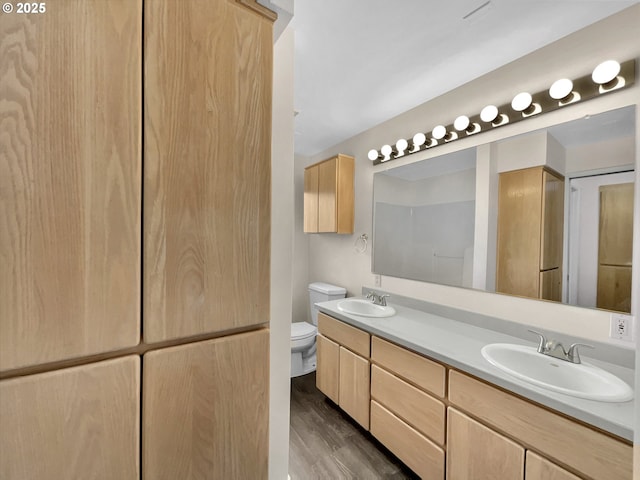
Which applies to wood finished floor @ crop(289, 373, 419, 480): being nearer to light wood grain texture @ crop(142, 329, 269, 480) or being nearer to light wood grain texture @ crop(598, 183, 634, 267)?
light wood grain texture @ crop(142, 329, 269, 480)

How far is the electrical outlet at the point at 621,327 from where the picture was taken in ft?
3.96

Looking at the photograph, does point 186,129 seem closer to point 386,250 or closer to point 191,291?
point 191,291

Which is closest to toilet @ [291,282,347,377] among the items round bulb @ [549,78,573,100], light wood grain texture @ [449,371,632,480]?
light wood grain texture @ [449,371,632,480]

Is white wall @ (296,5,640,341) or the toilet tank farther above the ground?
white wall @ (296,5,640,341)

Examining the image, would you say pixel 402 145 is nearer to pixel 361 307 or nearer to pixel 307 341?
pixel 361 307

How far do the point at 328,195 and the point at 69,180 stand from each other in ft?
7.97

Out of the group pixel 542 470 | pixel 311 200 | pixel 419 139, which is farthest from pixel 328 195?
pixel 542 470

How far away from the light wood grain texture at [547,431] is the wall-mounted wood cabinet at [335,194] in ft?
5.61

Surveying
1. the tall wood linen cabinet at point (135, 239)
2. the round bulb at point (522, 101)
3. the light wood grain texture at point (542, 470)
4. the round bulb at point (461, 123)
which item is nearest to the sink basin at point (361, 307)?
the light wood grain texture at point (542, 470)

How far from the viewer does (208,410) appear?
56cm

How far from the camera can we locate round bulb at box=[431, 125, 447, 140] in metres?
1.93

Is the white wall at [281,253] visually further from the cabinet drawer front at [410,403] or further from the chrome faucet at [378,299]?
the chrome faucet at [378,299]

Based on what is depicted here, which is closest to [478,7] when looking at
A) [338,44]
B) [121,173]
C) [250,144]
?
[338,44]

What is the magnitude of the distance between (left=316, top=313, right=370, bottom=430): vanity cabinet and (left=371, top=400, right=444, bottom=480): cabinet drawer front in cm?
11
